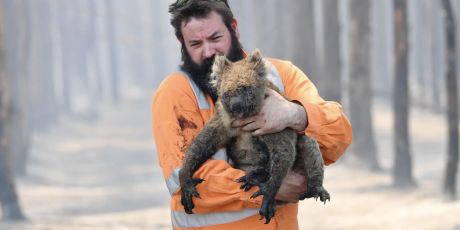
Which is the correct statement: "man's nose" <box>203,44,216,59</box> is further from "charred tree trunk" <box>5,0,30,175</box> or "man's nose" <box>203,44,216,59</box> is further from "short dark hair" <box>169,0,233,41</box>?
"charred tree trunk" <box>5,0,30,175</box>

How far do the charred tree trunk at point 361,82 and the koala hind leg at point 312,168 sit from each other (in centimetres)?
1622

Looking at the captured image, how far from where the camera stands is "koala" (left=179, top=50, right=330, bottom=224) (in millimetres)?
3439

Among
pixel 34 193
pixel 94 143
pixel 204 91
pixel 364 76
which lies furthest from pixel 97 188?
pixel 204 91

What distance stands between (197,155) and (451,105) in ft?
39.0

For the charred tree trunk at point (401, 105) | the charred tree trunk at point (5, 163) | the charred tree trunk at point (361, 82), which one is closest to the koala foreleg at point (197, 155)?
the charred tree trunk at point (5, 163)

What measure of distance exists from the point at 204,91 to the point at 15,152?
18.4 meters

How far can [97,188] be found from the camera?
20234mm

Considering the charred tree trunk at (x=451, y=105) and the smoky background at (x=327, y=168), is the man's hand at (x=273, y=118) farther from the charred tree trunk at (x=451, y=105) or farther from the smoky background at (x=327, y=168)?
the charred tree trunk at (x=451, y=105)

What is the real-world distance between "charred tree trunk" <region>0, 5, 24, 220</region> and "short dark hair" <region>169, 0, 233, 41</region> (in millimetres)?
11028

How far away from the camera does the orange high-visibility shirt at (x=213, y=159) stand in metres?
3.55

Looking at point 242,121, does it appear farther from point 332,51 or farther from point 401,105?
point 332,51

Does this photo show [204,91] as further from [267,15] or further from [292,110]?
[267,15]

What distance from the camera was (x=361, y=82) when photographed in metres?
19.9

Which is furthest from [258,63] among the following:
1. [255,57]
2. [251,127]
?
[251,127]
